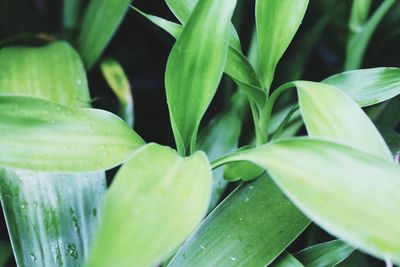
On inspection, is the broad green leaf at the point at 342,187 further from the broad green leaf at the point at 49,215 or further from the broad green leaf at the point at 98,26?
the broad green leaf at the point at 98,26

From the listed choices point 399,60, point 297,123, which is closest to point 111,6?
point 297,123

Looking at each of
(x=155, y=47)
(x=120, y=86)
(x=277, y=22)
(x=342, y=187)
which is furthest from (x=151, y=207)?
(x=155, y=47)

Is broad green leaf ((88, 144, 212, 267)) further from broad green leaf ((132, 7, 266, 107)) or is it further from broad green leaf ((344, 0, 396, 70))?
broad green leaf ((344, 0, 396, 70))

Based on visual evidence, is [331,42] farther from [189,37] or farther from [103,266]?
[103,266]

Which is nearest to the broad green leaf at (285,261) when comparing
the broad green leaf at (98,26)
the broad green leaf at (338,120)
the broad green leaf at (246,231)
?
the broad green leaf at (246,231)

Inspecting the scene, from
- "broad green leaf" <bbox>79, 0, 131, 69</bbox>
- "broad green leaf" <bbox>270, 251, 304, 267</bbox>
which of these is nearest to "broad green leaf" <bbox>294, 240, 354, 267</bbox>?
"broad green leaf" <bbox>270, 251, 304, 267</bbox>

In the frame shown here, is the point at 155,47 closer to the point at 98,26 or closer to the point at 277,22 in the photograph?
the point at 98,26
